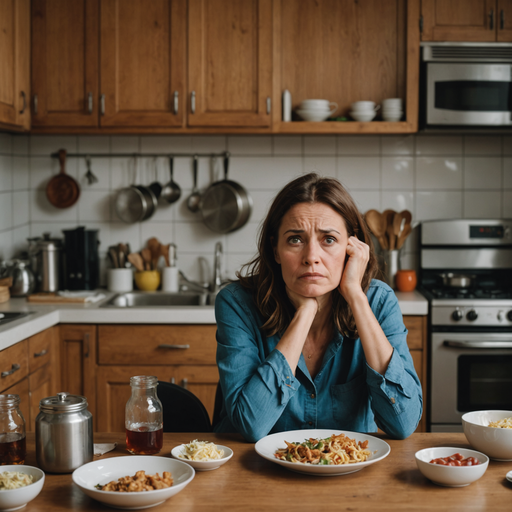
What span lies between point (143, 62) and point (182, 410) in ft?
6.59

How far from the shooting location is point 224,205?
11.2 feet

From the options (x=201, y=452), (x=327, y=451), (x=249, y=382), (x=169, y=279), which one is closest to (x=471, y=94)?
(x=169, y=279)

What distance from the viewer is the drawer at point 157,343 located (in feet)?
9.32

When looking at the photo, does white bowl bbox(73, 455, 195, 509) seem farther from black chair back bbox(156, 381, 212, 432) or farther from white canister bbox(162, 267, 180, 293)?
white canister bbox(162, 267, 180, 293)

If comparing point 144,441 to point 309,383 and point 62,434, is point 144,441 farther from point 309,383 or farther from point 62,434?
point 309,383

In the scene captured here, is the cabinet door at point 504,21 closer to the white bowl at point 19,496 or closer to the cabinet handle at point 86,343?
the cabinet handle at point 86,343

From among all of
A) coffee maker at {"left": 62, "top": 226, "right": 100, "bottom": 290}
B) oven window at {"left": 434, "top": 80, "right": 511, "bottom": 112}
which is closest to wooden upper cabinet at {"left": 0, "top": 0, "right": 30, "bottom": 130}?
coffee maker at {"left": 62, "top": 226, "right": 100, "bottom": 290}

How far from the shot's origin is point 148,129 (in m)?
3.14

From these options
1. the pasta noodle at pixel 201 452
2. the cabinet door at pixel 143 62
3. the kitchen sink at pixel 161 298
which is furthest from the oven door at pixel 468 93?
the pasta noodle at pixel 201 452

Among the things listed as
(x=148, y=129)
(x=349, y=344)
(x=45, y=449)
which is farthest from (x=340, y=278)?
(x=148, y=129)

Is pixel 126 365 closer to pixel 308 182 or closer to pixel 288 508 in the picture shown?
pixel 308 182

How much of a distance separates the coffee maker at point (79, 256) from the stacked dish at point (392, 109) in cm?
163

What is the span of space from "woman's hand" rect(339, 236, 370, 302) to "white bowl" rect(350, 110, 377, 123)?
5.48 feet

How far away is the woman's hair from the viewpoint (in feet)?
5.23
